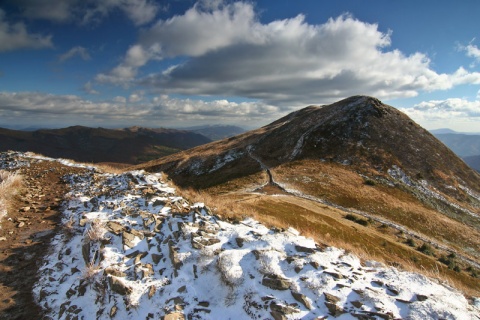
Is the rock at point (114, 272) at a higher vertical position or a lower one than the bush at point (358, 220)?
higher

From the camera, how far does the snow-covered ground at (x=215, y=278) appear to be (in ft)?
32.2

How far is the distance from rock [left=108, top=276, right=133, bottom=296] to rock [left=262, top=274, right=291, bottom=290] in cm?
544

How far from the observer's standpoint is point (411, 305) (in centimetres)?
997

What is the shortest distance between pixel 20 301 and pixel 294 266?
38.0 feet

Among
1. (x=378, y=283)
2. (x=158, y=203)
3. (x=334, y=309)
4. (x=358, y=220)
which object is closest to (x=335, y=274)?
(x=378, y=283)

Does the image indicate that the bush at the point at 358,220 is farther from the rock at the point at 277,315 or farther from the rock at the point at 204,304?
the rock at the point at 204,304

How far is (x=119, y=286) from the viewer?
1079 centimetres

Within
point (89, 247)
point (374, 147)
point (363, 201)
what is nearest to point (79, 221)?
point (89, 247)

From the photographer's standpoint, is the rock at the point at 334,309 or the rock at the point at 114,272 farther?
the rock at the point at 114,272

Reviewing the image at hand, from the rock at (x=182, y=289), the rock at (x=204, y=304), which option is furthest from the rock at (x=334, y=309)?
the rock at (x=182, y=289)

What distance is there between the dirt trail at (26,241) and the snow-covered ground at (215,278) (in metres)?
0.55

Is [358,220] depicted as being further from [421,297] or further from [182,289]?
[182,289]

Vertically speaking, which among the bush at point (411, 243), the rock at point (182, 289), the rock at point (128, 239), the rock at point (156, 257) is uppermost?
the rock at point (128, 239)

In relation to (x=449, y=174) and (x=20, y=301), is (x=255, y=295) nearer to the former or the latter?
(x=20, y=301)
